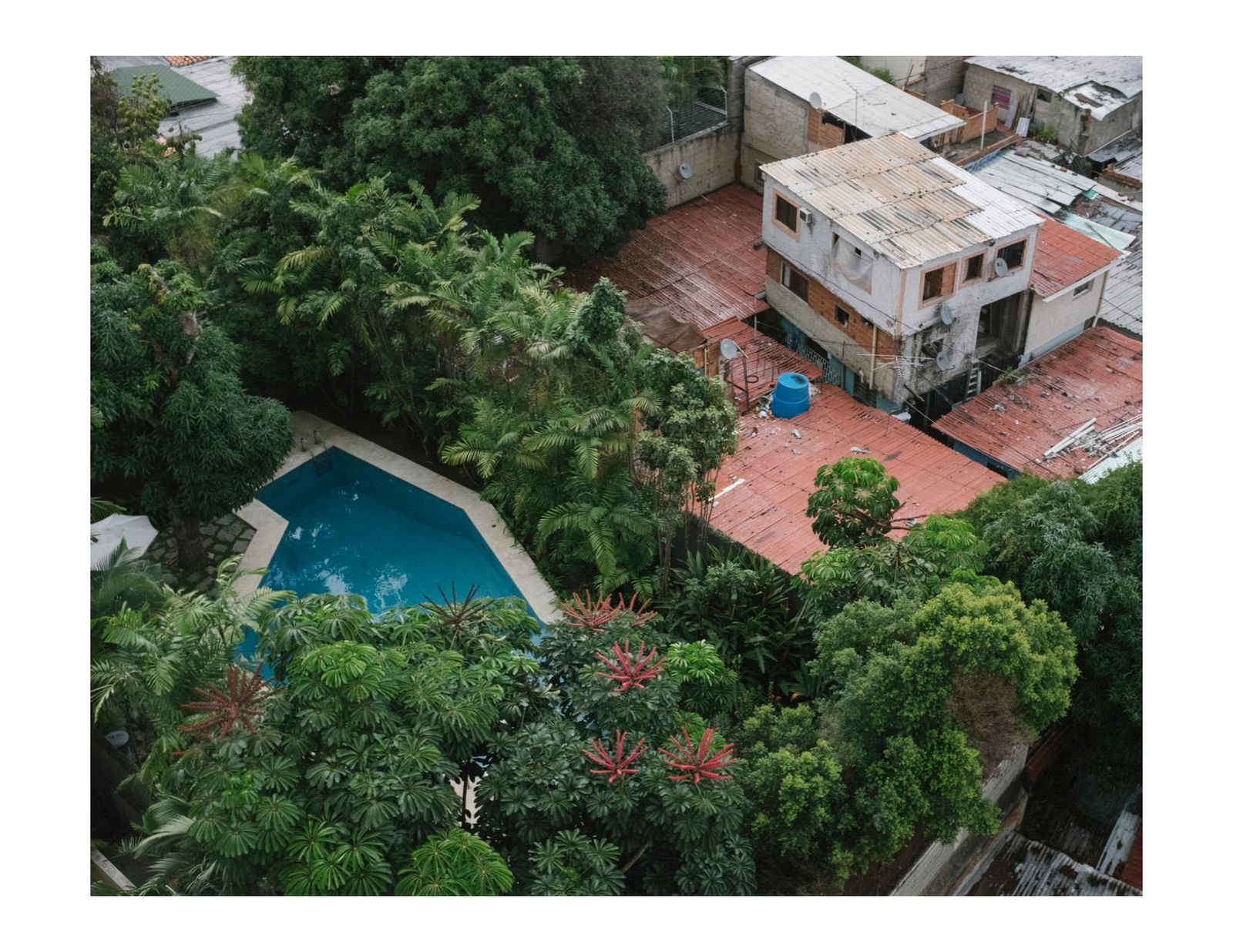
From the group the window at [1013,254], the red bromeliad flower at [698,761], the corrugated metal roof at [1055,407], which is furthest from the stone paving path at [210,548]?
the window at [1013,254]

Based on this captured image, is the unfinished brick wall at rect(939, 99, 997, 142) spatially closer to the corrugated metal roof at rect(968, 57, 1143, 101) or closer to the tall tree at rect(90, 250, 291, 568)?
the corrugated metal roof at rect(968, 57, 1143, 101)

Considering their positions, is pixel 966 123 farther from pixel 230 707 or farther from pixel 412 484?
pixel 230 707

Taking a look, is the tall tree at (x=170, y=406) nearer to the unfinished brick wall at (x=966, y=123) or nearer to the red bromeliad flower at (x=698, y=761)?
the red bromeliad flower at (x=698, y=761)

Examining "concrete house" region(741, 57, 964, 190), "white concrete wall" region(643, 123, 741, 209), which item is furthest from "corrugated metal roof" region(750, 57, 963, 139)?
"white concrete wall" region(643, 123, 741, 209)

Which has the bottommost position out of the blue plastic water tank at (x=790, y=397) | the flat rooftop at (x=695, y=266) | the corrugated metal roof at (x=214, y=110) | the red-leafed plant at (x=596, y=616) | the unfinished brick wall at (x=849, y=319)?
the blue plastic water tank at (x=790, y=397)

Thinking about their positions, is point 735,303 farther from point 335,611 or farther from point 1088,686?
point 335,611

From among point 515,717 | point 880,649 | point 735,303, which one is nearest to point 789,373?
point 735,303

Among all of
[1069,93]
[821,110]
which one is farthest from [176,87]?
[1069,93]
